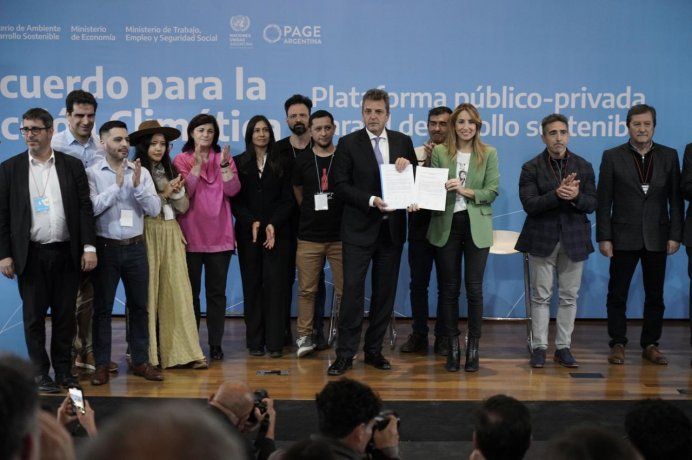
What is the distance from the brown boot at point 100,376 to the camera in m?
5.17

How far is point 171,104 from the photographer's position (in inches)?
288

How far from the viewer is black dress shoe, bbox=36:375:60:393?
4.92 metres

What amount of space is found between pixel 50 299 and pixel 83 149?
39.4 inches

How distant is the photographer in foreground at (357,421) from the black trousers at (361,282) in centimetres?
288

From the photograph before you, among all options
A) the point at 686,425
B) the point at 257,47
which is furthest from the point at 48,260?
the point at 686,425

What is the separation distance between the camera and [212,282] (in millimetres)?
5895

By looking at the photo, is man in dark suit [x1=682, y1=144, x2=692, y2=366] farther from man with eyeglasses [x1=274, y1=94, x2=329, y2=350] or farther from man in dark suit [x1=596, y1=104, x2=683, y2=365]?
man with eyeglasses [x1=274, y1=94, x2=329, y2=350]

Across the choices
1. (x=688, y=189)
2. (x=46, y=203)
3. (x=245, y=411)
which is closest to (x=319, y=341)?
A: (x=46, y=203)

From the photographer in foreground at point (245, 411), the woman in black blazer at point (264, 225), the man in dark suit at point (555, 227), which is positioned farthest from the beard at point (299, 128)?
the photographer in foreground at point (245, 411)

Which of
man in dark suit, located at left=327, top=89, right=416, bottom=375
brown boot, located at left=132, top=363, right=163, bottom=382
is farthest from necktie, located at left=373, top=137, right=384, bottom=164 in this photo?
brown boot, located at left=132, top=363, right=163, bottom=382

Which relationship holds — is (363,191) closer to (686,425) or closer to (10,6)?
(686,425)

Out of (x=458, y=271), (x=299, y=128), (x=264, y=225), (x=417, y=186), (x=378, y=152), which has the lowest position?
(x=458, y=271)

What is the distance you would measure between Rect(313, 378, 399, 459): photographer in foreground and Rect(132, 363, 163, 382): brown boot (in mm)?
2956

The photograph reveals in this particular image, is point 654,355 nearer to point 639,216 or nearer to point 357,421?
point 639,216
